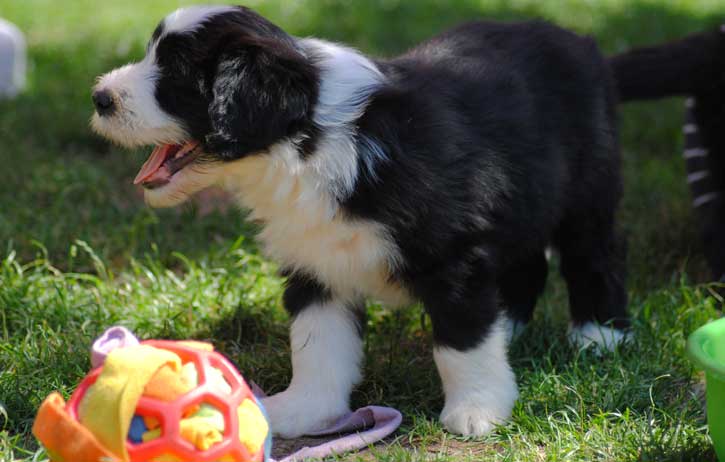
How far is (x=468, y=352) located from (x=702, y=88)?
2.03 meters

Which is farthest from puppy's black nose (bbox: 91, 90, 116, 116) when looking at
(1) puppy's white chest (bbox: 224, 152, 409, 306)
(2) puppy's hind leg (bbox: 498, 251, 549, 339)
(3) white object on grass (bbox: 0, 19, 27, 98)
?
(3) white object on grass (bbox: 0, 19, 27, 98)

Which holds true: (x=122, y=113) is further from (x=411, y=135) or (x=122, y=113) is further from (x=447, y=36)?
(x=447, y=36)

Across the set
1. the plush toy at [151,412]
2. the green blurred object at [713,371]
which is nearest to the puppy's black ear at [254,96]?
the plush toy at [151,412]

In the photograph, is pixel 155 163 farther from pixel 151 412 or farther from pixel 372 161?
pixel 151 412

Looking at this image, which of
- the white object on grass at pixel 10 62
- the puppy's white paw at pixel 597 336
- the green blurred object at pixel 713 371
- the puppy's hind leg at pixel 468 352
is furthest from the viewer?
the white object on grass at pixel 10 62

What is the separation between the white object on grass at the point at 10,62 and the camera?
19.9ft

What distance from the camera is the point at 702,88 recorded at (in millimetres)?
4332

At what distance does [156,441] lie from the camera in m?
2.26

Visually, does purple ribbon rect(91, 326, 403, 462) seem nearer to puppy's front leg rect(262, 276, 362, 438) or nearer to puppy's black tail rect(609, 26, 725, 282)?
puppy's front leg rect(262, 276, 362, 438)

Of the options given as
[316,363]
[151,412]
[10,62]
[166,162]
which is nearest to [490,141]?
[316,363]

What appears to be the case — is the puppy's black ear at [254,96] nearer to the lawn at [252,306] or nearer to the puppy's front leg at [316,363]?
the puppy's front leg at [316,363]

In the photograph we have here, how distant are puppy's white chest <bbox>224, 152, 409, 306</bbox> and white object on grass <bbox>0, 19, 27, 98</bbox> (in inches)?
147

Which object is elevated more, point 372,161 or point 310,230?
point 372,161

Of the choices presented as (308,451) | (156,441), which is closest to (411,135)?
(308,451)
